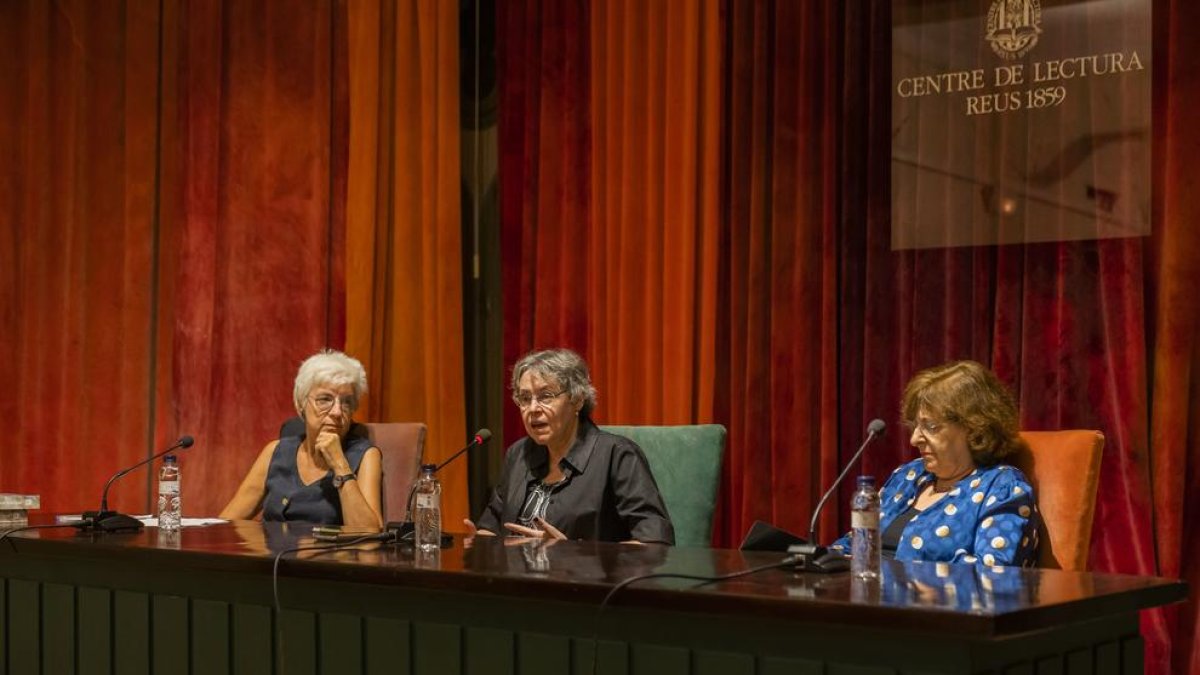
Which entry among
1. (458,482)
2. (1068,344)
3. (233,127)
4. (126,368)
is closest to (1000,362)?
(1068,344)

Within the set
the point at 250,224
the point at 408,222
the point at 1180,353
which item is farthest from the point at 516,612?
the point at 250,224

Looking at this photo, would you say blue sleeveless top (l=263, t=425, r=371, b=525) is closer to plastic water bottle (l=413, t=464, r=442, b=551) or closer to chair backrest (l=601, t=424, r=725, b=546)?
chair backrest (l=601, t=424, r=725, b=546)

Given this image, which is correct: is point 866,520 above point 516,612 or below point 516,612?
above

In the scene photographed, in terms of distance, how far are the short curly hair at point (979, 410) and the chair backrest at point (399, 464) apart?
152 centimetres

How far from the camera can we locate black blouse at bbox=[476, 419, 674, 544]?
342 centimetres

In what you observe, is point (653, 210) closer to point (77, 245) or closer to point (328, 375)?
point (328, 375)

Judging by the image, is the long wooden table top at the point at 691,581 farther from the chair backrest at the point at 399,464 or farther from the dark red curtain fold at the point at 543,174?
the dark red curtain fold at the point at 543,174

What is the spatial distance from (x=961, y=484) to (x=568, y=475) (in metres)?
0.95

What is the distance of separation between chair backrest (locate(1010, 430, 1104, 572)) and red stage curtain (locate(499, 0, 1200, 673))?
0.71 meters

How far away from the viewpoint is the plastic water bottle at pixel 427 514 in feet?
9.04

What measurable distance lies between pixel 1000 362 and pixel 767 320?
0.72m

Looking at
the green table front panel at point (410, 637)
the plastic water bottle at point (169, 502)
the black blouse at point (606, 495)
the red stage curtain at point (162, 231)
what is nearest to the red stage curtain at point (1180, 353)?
the black blouse at point (606, 495)

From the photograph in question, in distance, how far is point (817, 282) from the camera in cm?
422

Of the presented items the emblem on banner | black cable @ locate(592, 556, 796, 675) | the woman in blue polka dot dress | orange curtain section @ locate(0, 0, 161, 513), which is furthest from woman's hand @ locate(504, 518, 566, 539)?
orange curtain section @ locate(0, 0, 161, 513)
